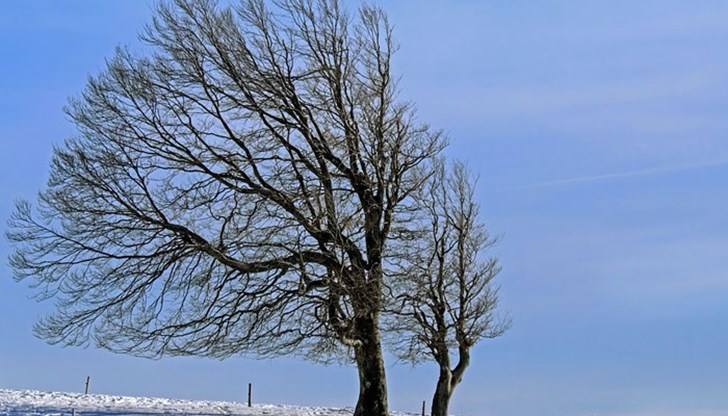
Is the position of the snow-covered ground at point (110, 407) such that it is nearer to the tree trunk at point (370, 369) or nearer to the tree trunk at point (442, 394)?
the tree trunk at point (442, 394)

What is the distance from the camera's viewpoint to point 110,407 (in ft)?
72.5

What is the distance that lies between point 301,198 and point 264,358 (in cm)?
390

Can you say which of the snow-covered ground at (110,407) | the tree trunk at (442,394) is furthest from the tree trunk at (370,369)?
the tree trunk at (442,394)

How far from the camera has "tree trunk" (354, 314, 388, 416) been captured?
1902 centimetres

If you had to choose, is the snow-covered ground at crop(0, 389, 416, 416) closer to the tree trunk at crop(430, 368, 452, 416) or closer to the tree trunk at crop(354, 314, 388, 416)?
the tree trunk at crop(430, 368, 452, 416)

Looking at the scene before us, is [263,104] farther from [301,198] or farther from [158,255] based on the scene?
[158,255]

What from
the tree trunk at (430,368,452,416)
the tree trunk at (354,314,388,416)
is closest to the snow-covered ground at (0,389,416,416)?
the tree trunk at (430,368,452,416)

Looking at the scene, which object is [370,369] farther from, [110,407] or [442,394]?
[110,407]

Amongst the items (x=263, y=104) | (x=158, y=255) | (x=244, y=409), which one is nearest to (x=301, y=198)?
(x=263, y=104)

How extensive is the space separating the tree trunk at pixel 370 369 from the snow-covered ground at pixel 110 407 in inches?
174

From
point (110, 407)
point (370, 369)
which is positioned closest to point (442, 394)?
point (370, 369)

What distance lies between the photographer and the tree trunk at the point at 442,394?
24.9 meters

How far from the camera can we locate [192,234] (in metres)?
18.9

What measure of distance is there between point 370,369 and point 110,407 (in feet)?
26.2
